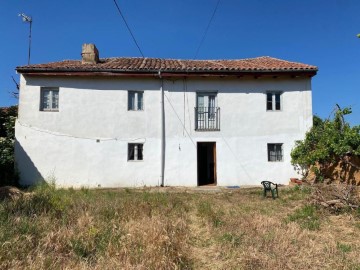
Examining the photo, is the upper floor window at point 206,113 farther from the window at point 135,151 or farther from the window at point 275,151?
the window at point 135,151

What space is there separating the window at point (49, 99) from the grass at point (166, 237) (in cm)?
733

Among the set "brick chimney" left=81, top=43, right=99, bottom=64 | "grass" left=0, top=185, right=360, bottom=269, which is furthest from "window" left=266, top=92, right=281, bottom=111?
"brick chimney" left=81, top=43, right=99, bottom=64

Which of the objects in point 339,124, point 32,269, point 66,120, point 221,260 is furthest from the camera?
point 66,120

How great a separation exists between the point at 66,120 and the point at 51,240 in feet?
32.0

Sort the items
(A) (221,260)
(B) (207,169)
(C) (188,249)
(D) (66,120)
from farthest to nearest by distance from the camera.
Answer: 1. (B) (207,169)
2. (D) (66,120)
3. (C) (188,249)
4. (A) (221,260)

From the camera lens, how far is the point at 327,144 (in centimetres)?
1240

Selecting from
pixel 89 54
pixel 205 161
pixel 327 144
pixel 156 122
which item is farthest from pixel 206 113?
pixel 89 54

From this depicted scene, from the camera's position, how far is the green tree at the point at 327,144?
12.0m

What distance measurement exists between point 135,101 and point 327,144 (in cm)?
920

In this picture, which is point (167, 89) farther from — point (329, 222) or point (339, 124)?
point (329, 222)

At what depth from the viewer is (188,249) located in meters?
5.17

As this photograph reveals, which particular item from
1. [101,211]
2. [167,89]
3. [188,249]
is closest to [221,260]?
[188,249]

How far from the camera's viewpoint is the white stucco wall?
44.4 feet

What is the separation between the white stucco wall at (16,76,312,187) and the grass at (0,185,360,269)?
5.88 m
